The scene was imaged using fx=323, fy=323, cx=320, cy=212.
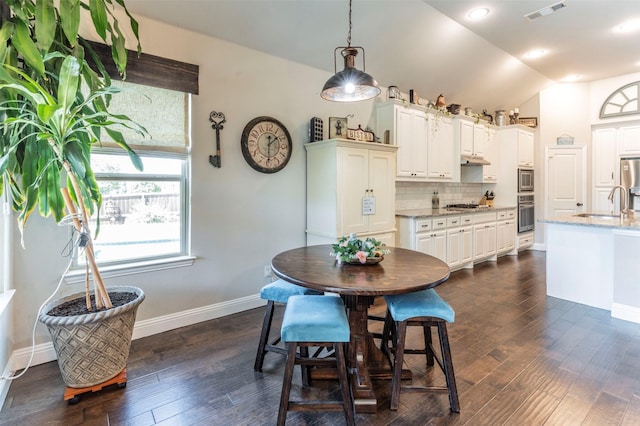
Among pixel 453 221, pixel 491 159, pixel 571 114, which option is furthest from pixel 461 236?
pixel 571 114

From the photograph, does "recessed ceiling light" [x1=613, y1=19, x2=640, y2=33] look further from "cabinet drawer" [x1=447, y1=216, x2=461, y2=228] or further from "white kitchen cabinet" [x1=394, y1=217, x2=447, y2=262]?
"white kitchen cabinet" [x1=394, y1=217, x2=447, y2=262]

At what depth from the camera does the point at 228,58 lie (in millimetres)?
3131

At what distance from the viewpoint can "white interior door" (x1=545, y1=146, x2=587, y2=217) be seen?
6176mm

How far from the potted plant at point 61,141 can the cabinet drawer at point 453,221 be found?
3.98 m

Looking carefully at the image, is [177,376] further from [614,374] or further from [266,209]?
[614,374]

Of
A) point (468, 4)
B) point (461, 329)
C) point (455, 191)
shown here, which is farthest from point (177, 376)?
point (455, 191)

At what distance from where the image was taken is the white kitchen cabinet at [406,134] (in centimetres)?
430

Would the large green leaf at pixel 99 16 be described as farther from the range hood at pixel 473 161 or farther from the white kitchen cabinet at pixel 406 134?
the range hood at pixel 473 161

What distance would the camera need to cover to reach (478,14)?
12.1ft

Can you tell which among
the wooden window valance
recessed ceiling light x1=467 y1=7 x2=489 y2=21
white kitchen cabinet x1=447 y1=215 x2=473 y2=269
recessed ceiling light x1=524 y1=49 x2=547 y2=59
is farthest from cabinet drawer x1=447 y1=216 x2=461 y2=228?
A: the wooden window valance

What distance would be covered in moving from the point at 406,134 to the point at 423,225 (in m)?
1.27

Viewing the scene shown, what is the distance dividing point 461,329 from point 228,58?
131 inches

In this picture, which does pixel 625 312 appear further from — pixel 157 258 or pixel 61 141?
pixel 61 141

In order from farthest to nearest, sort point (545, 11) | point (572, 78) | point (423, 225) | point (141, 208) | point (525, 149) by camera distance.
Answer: point (525, 149), point (572, 78), point (423, 225), point (545, 11), point (141, 208)
